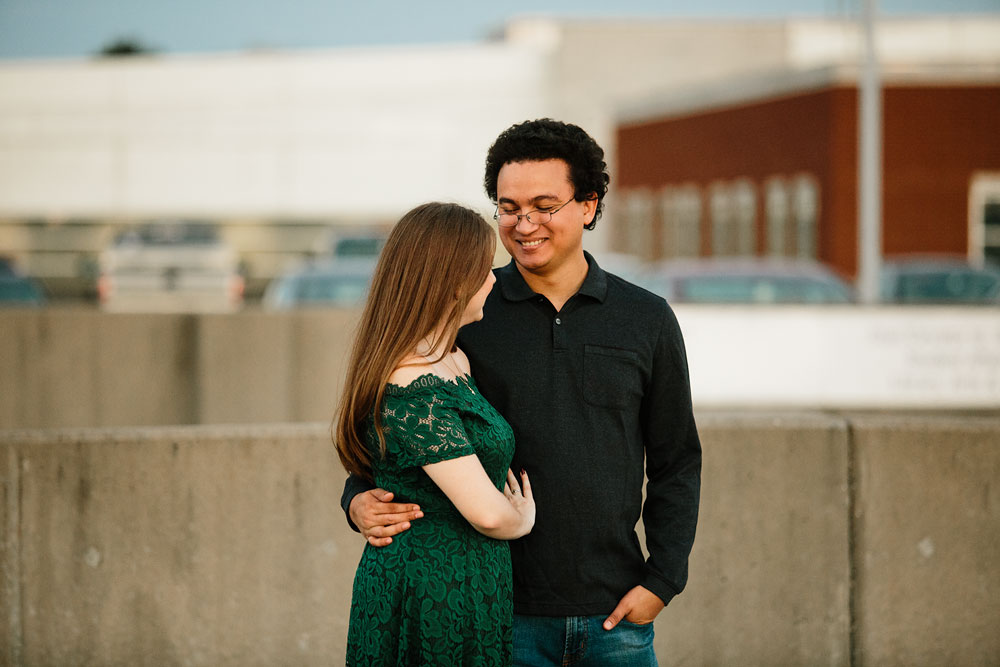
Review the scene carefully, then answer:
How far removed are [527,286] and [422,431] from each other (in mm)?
619

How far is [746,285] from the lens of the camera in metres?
13.7

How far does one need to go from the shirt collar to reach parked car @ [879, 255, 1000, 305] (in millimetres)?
14342

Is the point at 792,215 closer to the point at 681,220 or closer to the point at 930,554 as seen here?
the point at 681,220

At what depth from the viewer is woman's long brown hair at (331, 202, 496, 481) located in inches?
123

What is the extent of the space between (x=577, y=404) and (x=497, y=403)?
0.22 meters

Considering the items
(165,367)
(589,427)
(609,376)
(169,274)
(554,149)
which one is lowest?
(165,367)

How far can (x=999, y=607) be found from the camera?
5.22 metres

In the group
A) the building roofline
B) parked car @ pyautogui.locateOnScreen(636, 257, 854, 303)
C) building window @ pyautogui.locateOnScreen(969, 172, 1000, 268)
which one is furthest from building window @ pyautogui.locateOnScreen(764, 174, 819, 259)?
parked car @ pyautogui.locateOnScreen(636, 257, 854, 303)

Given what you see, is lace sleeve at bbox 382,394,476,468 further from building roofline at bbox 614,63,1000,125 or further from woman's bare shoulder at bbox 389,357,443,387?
building roofline at bbox 614,63,1000,125

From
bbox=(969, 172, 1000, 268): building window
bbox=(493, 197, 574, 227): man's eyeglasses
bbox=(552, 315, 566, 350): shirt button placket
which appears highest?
bbox=(969, 172, 1000, 268): building window

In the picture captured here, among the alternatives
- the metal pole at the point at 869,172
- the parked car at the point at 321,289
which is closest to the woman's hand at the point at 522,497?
the parked car at the point at 321,289

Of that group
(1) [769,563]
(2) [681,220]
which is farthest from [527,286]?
(2) [681,220]

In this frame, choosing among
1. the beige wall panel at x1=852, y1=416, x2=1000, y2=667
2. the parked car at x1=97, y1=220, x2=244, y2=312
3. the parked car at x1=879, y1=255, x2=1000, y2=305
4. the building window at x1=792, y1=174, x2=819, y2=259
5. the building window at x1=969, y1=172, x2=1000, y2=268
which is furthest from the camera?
the building window at x1=792, y1=174, x2=819, y2=259

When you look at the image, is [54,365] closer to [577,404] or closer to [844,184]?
[577,404]
